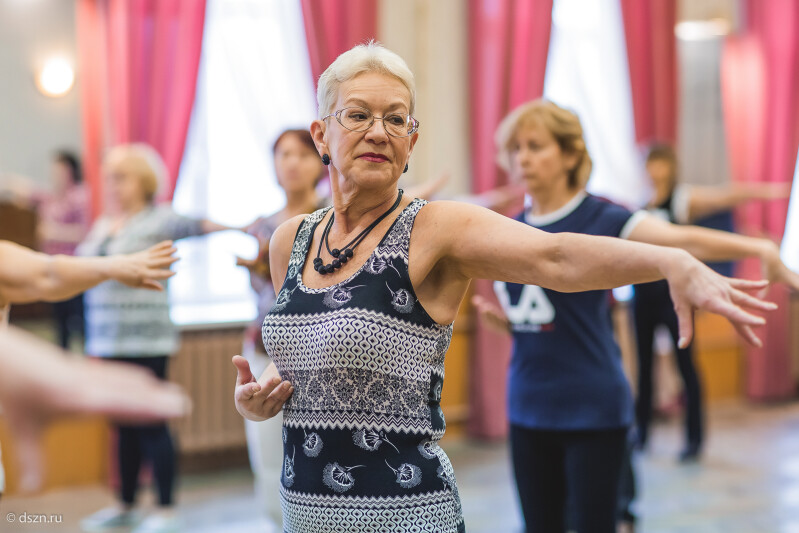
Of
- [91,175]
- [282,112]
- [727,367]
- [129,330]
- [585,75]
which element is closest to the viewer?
[129,330]

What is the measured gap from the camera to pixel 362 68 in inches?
58.7

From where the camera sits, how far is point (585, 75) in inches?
227

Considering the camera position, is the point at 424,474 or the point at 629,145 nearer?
the point at 424,474

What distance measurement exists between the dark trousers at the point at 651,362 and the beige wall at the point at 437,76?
1.36 m

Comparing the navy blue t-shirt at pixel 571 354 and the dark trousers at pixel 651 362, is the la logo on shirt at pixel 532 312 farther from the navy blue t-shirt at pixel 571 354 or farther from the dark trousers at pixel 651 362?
the dark trousers at pixel 651 362

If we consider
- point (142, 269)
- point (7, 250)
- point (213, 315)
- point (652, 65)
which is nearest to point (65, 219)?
point (213, 315)

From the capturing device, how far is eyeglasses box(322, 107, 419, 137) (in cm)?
149

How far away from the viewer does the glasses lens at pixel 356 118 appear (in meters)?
1.49

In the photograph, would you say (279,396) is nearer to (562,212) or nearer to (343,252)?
(343,252)

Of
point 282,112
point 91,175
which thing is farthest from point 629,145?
point 91,175

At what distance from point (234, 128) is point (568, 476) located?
121 inches

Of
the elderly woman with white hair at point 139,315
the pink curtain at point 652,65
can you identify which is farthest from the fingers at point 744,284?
the pink curtain at point 652,65

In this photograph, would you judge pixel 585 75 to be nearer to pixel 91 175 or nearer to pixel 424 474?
pixel 91 175

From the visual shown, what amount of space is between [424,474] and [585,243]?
0.48m
